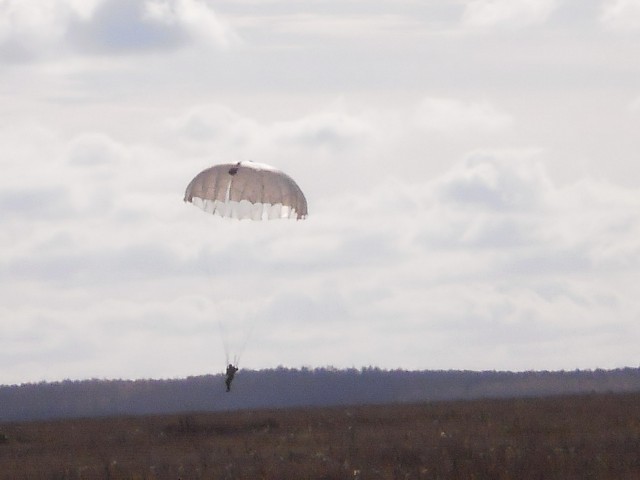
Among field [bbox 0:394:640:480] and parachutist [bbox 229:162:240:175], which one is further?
parachutist [bbox 229:162:240:175]

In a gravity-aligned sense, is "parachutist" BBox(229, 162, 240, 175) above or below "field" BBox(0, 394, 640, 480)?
above

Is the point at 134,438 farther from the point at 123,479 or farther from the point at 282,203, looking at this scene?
the point at 123,479

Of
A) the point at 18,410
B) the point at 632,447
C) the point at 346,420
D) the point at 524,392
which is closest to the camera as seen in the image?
the point at 632,447

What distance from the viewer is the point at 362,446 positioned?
111ft

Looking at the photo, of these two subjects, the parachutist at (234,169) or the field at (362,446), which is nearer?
the field at (362,446)

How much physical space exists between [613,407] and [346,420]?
29.5 ft

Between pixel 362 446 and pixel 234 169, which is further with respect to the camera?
pixel 234 169

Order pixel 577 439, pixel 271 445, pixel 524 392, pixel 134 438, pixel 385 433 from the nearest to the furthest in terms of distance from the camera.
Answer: pixel 577 439 → pixel 271 445 → pixel 385 433 → pixel 134 438 → pixel 524 392

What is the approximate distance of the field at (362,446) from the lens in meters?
26.3

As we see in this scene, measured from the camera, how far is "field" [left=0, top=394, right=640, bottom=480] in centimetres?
2630

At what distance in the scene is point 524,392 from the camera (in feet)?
489

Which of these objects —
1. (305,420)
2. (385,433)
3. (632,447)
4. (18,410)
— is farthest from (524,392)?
(632,447)

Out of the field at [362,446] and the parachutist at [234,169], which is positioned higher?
the parachutist at [234,169]

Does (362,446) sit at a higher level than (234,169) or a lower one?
lower
